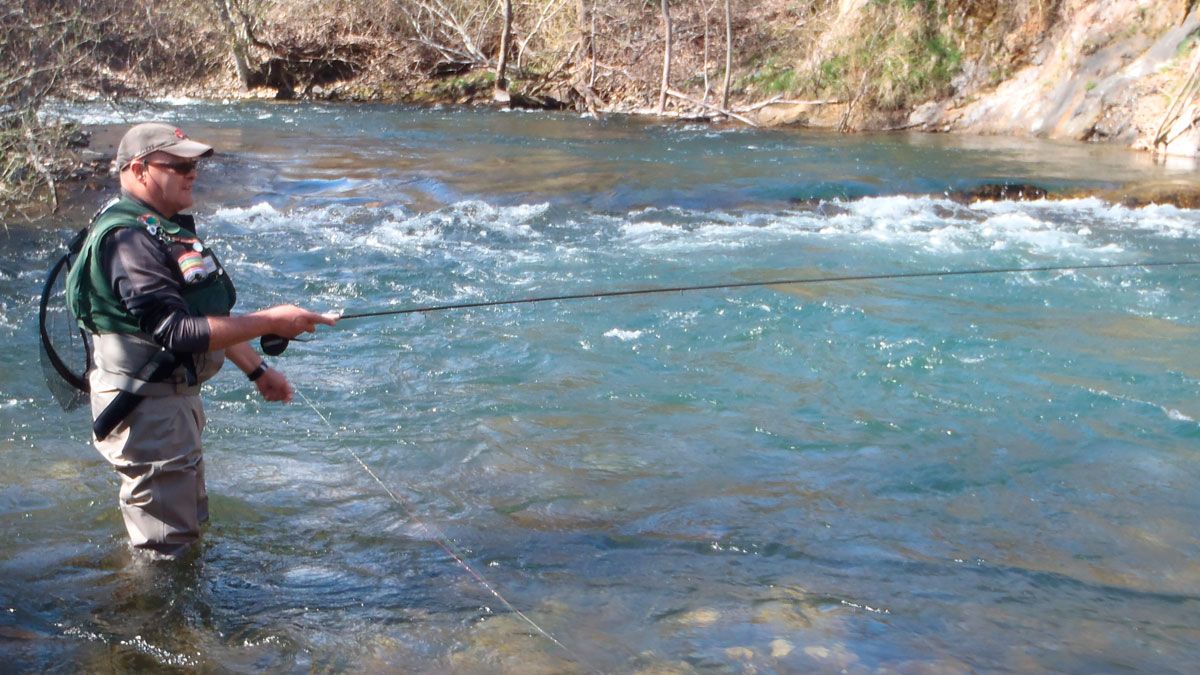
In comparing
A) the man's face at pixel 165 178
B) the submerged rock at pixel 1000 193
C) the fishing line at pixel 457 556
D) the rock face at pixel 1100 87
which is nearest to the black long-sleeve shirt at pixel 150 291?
the man's face at pixel 165 178

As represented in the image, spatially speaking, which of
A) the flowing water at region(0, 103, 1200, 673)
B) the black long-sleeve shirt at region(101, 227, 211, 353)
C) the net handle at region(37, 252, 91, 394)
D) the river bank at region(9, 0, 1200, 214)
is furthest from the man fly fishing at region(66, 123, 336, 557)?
the river bank at region(9, 0, 1200, 214)

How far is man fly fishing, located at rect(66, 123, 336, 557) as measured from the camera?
10.8 ft

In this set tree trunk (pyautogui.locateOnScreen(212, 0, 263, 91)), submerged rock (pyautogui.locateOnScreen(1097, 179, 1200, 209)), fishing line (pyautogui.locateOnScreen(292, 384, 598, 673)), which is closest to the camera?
fishing line (pyautogui.locateOnScreen(292, 384, 598, 673))

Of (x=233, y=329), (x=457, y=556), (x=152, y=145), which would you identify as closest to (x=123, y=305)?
(x=233, y=329)

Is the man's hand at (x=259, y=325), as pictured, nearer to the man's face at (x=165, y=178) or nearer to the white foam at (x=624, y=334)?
the man's face at (x=165, y=178)

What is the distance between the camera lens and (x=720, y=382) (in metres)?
6.67

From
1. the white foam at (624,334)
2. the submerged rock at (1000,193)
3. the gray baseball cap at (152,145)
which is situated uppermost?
the gray baseball cap at (152,145)

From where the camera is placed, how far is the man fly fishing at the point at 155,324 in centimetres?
330

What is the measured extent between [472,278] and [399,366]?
2313 mm

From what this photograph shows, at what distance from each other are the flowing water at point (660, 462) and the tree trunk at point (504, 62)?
39.5 feet

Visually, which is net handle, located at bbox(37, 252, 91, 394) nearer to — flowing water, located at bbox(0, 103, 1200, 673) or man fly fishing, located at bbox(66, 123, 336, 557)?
man fly fishing, located at bbox(66, 123, 336, 557)

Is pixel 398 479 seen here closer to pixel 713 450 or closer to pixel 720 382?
pixel 713 450

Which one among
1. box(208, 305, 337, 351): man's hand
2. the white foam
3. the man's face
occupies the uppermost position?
the man's face

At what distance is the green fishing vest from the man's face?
0.05 m
